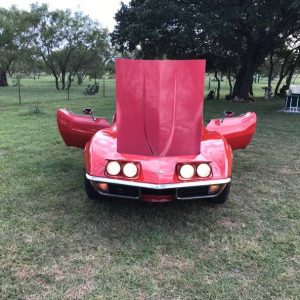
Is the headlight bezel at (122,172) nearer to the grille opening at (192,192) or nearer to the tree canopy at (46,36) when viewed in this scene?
the grille opening at (192,192)

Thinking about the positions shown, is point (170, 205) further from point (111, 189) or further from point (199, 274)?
point (199, 274)

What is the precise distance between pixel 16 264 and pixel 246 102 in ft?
52.6

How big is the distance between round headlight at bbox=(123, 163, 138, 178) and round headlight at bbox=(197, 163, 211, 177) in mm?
545

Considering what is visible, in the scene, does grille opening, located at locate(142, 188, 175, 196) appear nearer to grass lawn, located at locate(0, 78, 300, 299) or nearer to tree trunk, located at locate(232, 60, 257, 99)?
grass lawn, located at locate(0, 78, 300, 299)

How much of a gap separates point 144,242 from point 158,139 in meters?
0.96

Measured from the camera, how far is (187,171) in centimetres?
312

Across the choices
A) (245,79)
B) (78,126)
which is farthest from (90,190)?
(245,79)

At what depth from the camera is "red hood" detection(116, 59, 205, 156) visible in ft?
11.1

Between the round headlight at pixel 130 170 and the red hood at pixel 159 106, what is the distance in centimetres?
32

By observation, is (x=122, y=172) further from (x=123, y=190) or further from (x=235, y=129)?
(x=235, y=129)

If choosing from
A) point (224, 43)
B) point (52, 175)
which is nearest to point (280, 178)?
point (52, 175)

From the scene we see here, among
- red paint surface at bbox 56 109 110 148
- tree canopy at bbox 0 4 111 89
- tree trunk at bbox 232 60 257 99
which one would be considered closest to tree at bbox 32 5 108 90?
tree canopy at bbox 0 4 111 89

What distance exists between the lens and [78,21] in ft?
104

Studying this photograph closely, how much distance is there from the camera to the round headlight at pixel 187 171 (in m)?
3.11
